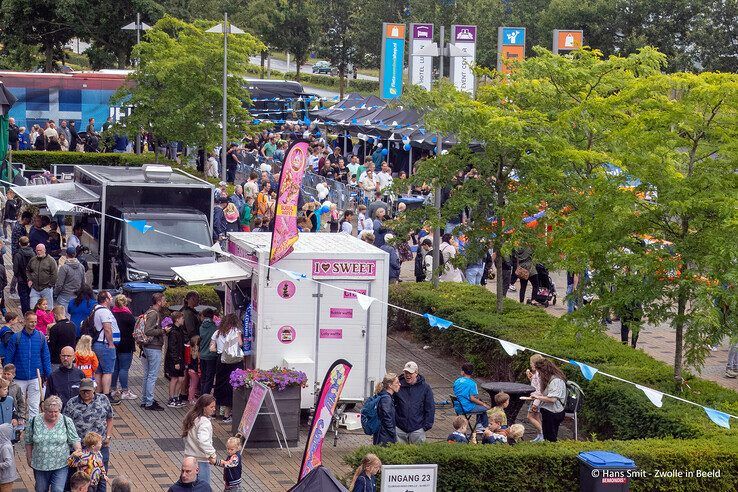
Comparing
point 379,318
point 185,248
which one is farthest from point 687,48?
point 379,318

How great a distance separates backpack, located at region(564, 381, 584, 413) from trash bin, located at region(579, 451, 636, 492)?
2.68 m

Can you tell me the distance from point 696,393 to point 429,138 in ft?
85.1

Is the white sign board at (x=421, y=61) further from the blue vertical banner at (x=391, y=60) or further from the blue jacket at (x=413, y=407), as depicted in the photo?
the blue jacket at (x=413, y=407)

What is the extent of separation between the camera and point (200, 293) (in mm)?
21781

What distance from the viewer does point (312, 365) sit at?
1631 centimetres

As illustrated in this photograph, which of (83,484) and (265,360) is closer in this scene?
(83,484)

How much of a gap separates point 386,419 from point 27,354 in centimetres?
453

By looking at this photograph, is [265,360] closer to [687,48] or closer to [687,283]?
[687,283]

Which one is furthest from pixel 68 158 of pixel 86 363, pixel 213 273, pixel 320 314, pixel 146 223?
pixel 86 363

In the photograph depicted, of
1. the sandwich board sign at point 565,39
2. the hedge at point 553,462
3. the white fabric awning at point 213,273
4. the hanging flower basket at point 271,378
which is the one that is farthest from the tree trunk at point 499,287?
the sandwich board sign at point 565,39

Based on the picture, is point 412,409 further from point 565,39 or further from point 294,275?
point 565,39

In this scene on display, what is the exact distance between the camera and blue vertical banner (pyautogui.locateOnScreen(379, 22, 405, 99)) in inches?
1527

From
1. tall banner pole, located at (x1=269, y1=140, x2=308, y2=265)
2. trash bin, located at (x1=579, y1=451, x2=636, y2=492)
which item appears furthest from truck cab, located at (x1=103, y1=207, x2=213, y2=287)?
trash bin, located at (x1=579, y1=451, x2=636, y2=492)

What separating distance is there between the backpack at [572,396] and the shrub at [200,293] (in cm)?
807
